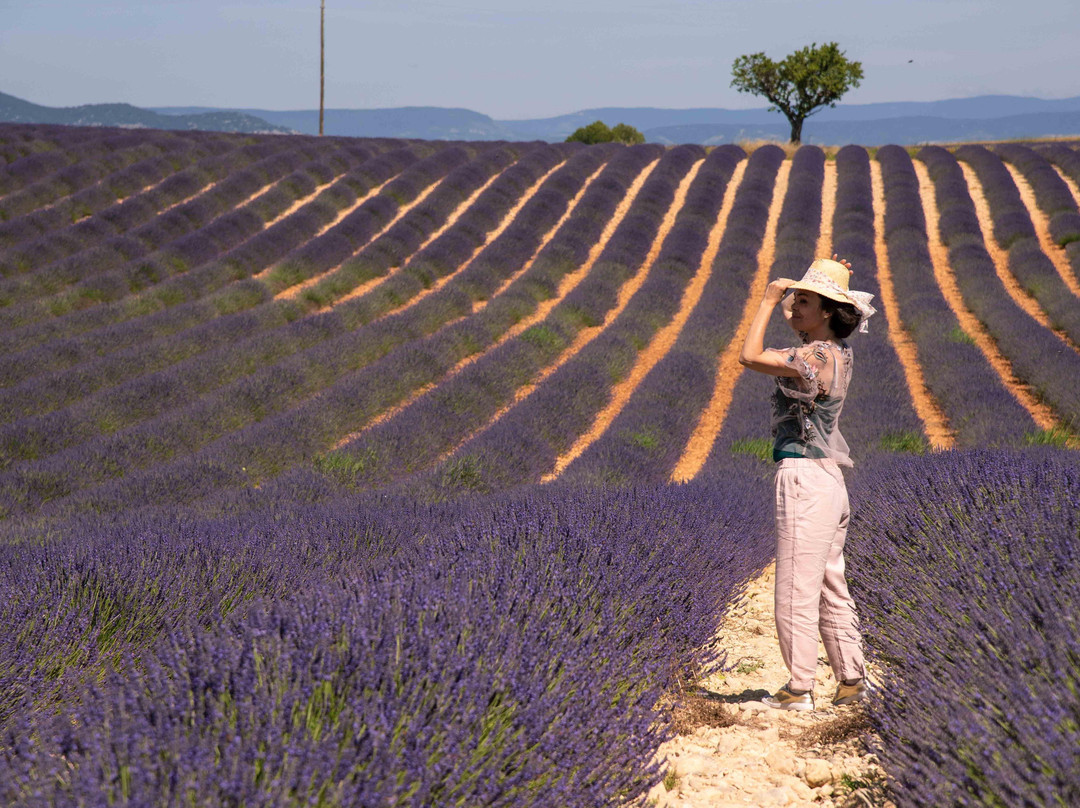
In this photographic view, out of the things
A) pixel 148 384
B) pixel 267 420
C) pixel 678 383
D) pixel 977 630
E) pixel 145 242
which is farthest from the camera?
pixel 145 242

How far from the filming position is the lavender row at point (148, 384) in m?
7.44

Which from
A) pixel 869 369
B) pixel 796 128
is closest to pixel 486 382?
pixel 869 369

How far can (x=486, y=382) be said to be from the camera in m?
9.59

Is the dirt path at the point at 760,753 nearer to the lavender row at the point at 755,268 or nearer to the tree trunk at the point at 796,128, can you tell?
the lavender row at the point at 755,268

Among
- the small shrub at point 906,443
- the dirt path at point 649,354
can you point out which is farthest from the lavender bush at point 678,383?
the small shrub at point 906,443

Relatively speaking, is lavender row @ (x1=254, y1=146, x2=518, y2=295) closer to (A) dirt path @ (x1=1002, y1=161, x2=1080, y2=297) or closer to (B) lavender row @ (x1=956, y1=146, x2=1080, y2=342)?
(B) lavender row @ (x1=956, y1=146, x2=1080, y2=342)

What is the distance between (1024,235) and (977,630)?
1582 centimetres

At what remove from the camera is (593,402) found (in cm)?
947

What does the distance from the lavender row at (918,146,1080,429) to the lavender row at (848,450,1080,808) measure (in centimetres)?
559

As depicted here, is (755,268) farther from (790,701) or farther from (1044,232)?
(790,701)

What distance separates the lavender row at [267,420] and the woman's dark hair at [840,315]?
4.74 metres

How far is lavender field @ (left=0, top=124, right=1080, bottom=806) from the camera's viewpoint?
1.69 m

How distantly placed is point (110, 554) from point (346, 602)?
65.8 inches

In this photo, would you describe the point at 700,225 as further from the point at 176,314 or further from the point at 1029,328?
the point at 176,314
